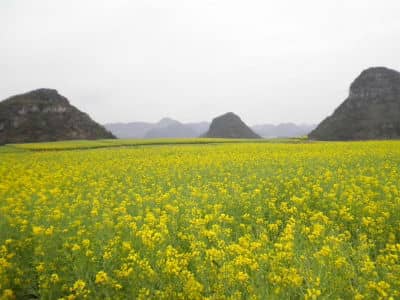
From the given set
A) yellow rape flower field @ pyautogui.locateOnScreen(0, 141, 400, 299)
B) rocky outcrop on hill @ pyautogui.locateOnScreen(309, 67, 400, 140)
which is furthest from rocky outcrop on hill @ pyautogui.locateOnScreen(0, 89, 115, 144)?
yellow rape flower field @ pyautogui.locateOnScreen(0, 141, 400, 299)

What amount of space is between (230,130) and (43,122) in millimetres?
102276

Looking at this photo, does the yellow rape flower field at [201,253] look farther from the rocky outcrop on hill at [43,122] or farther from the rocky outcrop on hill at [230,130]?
the rocky outcrop on hill at [230,130]

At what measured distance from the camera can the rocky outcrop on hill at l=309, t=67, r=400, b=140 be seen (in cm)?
10046

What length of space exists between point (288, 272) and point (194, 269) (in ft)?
5.19

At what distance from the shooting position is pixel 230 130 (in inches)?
7219

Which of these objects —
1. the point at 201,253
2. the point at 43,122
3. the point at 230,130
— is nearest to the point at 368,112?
the point at 230,130

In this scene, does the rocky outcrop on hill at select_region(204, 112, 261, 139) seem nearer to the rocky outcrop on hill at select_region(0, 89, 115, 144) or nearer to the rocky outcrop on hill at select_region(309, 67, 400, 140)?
the rocky outcrop on hill at select_region(309, 67, 400, 140)

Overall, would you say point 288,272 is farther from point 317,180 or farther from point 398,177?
point 398,177

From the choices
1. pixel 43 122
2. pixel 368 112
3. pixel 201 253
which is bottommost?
pixel 201 253

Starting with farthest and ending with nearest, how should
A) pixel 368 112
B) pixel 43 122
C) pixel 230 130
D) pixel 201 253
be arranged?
1. pixel 230 130
2. pixel 43 122
3. pixel 368 112
4. pixel 201 253

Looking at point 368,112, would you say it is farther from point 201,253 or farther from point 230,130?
point 201,253

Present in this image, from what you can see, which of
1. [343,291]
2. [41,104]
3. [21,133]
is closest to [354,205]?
[343,291]

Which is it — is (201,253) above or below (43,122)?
below

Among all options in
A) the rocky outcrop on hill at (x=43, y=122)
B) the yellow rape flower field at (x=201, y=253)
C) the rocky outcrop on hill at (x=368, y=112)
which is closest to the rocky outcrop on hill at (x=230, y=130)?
the rocky outcrop on hill at (x=368, y=112)
